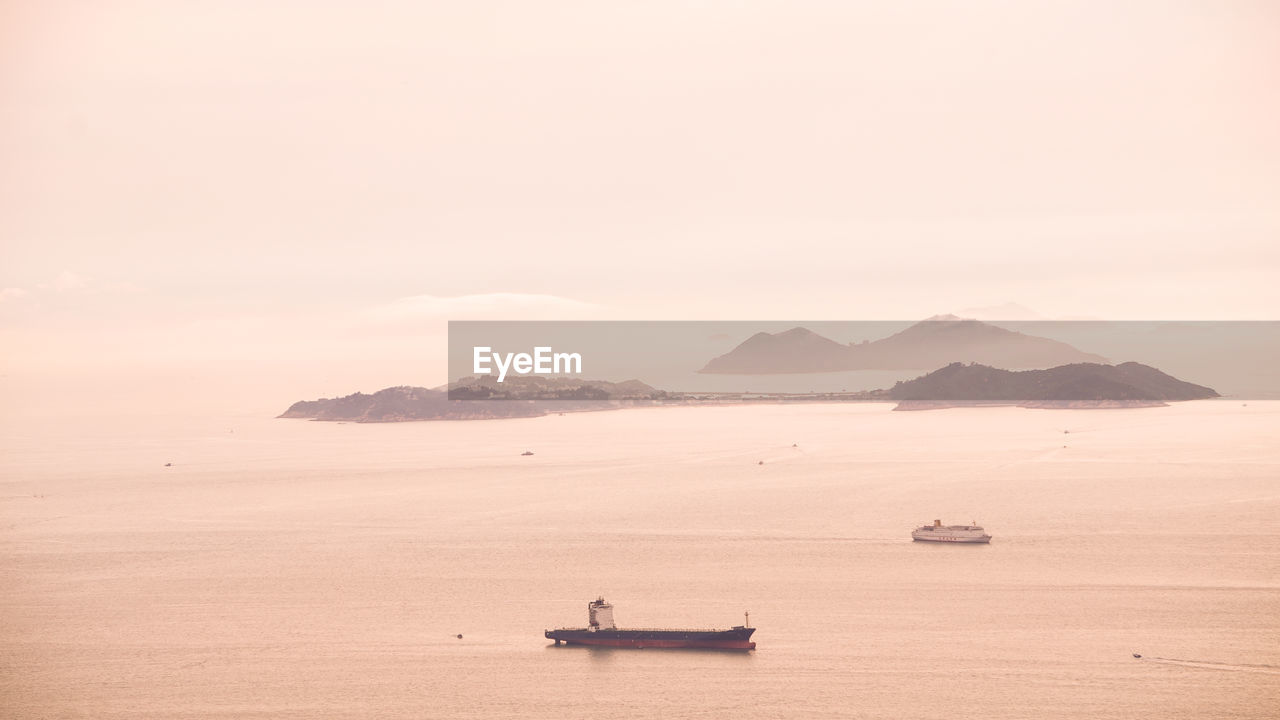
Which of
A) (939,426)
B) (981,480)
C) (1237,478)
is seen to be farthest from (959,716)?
(939,426)

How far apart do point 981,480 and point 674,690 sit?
198 ft

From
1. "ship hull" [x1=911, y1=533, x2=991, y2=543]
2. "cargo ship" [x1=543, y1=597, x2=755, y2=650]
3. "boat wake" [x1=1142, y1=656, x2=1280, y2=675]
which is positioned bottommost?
"boat wake" [x1=1142, y1=656, x2=1280, y2=675]

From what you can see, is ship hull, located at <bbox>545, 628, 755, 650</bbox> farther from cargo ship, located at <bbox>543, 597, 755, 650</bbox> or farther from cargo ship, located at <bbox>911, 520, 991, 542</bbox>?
cargo ship, located at <bbox>911, 520, 991, 542</bbox>

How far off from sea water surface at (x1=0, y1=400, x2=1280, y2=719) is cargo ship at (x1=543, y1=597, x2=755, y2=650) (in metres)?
0.53

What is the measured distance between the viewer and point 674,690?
103 feet

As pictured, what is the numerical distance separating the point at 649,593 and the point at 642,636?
7445 mm

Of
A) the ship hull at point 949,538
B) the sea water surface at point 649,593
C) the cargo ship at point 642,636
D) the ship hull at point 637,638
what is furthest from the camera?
the ship hull at point 949,538

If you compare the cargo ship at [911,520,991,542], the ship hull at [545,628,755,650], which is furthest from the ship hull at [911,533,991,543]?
the ship hull at [545,628,755,650]

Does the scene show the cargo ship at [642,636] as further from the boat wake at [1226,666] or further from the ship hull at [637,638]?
the boat wake at [1226,666]

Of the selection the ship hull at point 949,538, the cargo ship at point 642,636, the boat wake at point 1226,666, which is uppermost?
the ship hull at point 949,538

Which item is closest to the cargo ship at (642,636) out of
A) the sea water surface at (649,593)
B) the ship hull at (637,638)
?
the ship hull at (637,638)

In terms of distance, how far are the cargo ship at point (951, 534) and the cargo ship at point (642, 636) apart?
2102 centimetres

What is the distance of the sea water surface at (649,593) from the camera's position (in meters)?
31.0

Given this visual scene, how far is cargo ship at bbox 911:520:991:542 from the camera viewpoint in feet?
179
